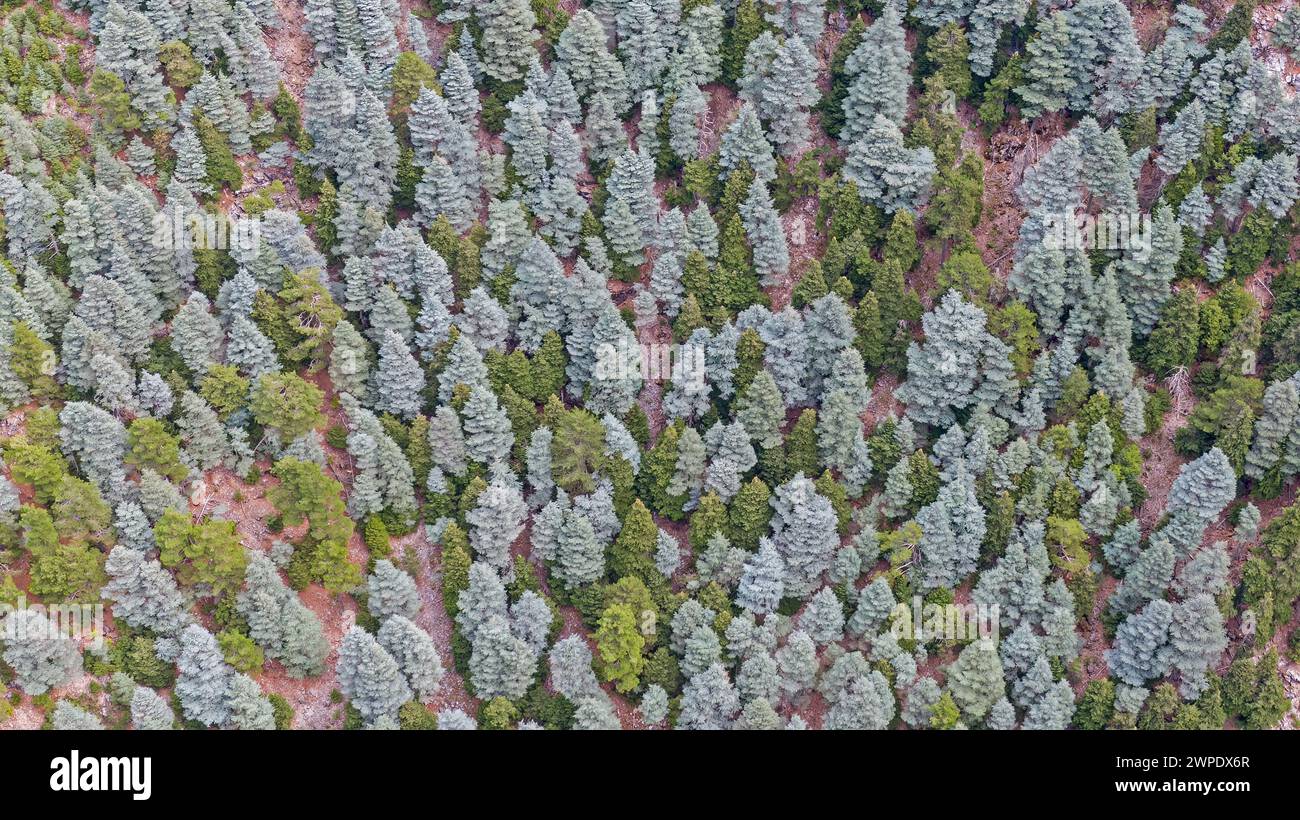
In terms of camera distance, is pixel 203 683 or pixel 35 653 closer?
pixel 35 653

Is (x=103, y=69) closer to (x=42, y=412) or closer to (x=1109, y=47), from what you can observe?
(x=42, y=412)

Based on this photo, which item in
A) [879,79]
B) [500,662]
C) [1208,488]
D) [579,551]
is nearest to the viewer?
[500,662]

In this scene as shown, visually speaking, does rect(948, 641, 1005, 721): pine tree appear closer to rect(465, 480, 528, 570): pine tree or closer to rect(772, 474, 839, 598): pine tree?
rect(772, 474, 839, 598): pine tree

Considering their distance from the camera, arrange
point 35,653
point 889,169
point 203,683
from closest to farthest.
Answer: point 35,653 → point 203,683 → point 889,169

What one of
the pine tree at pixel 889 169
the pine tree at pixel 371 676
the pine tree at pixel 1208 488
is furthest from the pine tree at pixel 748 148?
the pine tree at pixel 371 676

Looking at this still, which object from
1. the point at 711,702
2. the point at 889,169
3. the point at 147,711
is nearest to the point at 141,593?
the point at 147,711

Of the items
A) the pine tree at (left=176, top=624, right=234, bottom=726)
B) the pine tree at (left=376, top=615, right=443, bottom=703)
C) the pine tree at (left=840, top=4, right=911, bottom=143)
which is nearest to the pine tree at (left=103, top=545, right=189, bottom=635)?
the pine tree at (left=176, top=624, right=234, bottom=726)

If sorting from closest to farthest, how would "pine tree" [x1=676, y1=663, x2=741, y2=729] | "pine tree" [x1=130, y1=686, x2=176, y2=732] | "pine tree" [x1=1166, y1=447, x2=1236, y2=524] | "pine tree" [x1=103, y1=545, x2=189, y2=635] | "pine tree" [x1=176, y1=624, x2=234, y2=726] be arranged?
"pine tree" [x1=130, y1=686, x2=176, y2=732]
"pine tree" [x1=176, y1=624, x2=234, y2=726]
"pine tree" [x1=103, y1=545, x2=189, y2=635]
"pine tree" [x1=676, y1=663, x2=741, y2=729]
"pine tree" [x1=1166, y1=447, x2=1236, y2=524]

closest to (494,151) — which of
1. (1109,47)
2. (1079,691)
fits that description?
(1109,47)

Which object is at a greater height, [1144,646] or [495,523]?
[495,523]

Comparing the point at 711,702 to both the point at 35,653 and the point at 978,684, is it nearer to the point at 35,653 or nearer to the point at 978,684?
the point at 978,684

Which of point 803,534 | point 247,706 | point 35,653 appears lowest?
point 247,706
